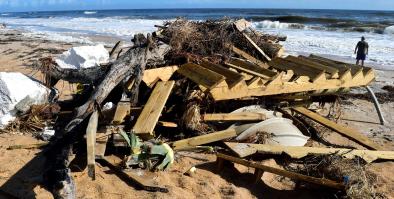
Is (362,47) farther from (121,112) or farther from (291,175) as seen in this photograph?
(121,112)

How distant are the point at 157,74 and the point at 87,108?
4.69 ft

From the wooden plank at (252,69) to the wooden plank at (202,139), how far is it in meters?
1.11

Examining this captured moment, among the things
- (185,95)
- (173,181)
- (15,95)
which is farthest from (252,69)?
(15,95)

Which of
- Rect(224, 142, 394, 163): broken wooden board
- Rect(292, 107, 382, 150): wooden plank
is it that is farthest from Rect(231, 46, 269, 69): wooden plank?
Rect(224, 142, 394, 163): broken wooden board

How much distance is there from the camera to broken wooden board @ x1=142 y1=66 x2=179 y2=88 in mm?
6570

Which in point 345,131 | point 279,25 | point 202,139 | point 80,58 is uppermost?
point 80,58

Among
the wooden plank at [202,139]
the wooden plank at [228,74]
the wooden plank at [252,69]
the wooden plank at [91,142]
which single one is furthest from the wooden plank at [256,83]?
the wooden plank at [91,142]

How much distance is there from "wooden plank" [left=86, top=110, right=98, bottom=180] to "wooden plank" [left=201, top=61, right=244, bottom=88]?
1932 millimetres

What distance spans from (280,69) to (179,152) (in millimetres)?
2460

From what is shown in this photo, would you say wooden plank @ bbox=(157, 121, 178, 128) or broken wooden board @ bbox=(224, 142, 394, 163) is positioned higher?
wooden plank @ bbox=(157, 121, 178, 128)

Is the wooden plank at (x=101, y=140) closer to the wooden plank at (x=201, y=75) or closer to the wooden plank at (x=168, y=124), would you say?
the wooden plank at (x=168, y=124)

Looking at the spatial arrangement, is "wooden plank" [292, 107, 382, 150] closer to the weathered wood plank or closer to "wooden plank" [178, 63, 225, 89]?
the weathered wood plank

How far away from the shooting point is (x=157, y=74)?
6.65 meters

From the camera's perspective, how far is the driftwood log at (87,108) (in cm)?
419
